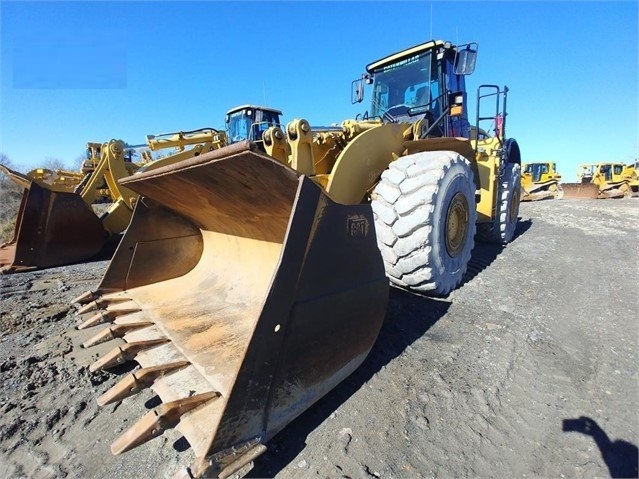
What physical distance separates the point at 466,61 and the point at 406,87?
1.03 m

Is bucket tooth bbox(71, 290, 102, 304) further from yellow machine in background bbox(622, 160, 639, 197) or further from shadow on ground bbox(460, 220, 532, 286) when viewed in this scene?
yellow machine in background bbox(622, 160, 639, 197)

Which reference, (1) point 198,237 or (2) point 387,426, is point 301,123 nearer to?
(1) point 198,237

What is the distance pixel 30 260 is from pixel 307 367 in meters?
6.10

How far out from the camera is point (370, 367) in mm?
2396

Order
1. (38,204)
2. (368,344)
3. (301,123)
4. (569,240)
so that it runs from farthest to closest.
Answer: (569,240) < (38,204) < (301,123) < (368,344)

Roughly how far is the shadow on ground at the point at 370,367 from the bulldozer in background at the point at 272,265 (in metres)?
0.15

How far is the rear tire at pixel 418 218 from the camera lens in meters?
3.06

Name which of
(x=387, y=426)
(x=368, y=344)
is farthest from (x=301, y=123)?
(x=387, y=426)

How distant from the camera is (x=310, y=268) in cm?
176

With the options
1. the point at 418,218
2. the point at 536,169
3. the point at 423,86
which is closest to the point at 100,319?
the point at 418,218

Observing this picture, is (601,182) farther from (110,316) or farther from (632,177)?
(110,316)

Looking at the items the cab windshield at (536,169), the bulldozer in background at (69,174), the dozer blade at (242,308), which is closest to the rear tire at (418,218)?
the dozer blade at (242,308)

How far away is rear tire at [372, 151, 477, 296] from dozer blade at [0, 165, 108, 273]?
5456mm

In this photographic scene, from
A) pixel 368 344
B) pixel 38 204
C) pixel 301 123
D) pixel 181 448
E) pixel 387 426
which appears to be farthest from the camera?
pixel 38 204
